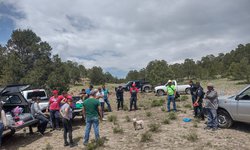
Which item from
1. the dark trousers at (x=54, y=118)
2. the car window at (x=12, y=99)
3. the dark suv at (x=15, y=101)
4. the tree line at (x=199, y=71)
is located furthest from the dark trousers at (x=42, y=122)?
the tree line at (x=199, y=71)

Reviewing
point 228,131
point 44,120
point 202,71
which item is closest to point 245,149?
point 228,131

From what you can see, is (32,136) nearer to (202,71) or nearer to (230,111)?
(230,111)

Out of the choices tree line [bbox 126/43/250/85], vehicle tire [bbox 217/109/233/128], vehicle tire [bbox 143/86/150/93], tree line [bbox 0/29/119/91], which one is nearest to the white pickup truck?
vehicle tire [bbox 143/86/150/93]

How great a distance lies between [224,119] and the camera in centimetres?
931

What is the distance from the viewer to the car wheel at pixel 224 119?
9.20m

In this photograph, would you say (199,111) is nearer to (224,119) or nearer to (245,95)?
(224,119)

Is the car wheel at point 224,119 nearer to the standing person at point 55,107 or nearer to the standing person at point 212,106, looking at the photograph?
the standing person at point 212,106

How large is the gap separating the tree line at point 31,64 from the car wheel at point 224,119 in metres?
22.3

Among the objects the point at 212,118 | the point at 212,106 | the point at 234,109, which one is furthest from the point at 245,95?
the point at 212,118

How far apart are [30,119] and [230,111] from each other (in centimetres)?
745

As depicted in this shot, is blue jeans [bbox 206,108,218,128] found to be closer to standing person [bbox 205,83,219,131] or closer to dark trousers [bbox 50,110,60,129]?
standing person [bbox 205,83,219,131]

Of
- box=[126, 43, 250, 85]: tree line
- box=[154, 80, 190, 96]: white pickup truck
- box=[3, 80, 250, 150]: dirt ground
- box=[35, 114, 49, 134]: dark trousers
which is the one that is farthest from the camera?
box=[126, 43, 250, 85]: tree line

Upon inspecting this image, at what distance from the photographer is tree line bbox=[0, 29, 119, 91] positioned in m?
29.5

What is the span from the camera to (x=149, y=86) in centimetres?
3338
